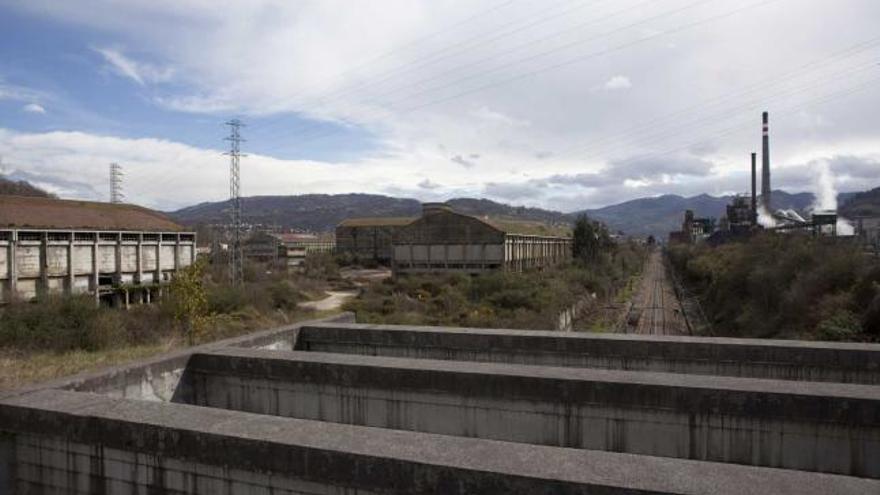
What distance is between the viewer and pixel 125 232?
116 feet

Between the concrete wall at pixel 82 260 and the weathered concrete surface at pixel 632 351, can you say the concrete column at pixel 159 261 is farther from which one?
the weathered concrete surface at pixel 632 351

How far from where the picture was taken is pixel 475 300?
36.7 m

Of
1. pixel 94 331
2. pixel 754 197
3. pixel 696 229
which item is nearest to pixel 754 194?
pixel 754 197

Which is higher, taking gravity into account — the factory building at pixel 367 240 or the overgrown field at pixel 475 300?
the factory building at pixel 367 240

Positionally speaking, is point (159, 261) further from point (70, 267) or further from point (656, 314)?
point (656, 314)

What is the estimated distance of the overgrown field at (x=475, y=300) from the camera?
28406mm

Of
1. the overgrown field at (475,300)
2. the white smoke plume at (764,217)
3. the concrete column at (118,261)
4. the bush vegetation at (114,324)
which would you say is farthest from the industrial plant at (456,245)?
the white smoke plume at (764,217)

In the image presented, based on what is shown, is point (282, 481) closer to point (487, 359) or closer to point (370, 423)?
point (370, 423)

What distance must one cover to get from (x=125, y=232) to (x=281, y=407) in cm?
3228

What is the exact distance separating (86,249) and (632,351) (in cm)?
3239

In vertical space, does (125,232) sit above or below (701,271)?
above

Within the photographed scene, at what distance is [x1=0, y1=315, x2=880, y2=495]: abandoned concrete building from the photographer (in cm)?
426

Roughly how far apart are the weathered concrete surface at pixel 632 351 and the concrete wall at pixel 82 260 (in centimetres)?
2403

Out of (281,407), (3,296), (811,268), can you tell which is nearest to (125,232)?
(3,296)
